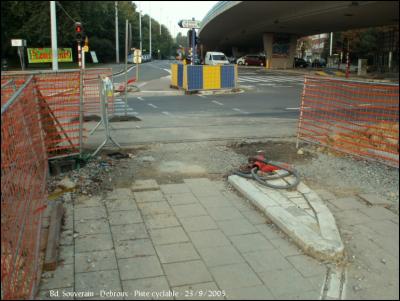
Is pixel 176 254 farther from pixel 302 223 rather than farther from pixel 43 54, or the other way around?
pixel 43 54

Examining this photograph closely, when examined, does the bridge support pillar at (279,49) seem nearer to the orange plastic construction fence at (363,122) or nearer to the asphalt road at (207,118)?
the asphalt road at (207,118)

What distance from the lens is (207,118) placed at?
Result: 1333cm

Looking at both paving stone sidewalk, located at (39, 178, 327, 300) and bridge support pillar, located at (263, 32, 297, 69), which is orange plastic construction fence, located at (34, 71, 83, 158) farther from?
bridge support pillar, located at (263, 32, 297, 69)

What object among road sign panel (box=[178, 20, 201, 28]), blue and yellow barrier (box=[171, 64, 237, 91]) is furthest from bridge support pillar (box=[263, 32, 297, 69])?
blue and yellow barrier (box=[171, 64, 237, 91])

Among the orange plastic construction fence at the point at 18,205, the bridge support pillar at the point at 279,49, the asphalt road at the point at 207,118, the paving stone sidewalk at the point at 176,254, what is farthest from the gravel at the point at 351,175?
the bridge support pillar at the point at 279,49

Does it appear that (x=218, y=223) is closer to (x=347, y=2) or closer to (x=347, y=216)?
(x=347, y=216)

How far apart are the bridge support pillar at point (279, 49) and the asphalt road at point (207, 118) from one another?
114 feet

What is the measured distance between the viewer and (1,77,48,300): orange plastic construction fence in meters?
3.06

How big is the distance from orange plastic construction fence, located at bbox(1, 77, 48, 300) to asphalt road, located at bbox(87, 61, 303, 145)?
15.2 ft

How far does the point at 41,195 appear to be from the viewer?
4719 mm

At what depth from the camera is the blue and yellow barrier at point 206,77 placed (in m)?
21.9

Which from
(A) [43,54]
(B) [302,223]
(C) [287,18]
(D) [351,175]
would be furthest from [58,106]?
(A) [43,54]

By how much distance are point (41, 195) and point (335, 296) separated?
305 cm

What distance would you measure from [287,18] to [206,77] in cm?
2281
